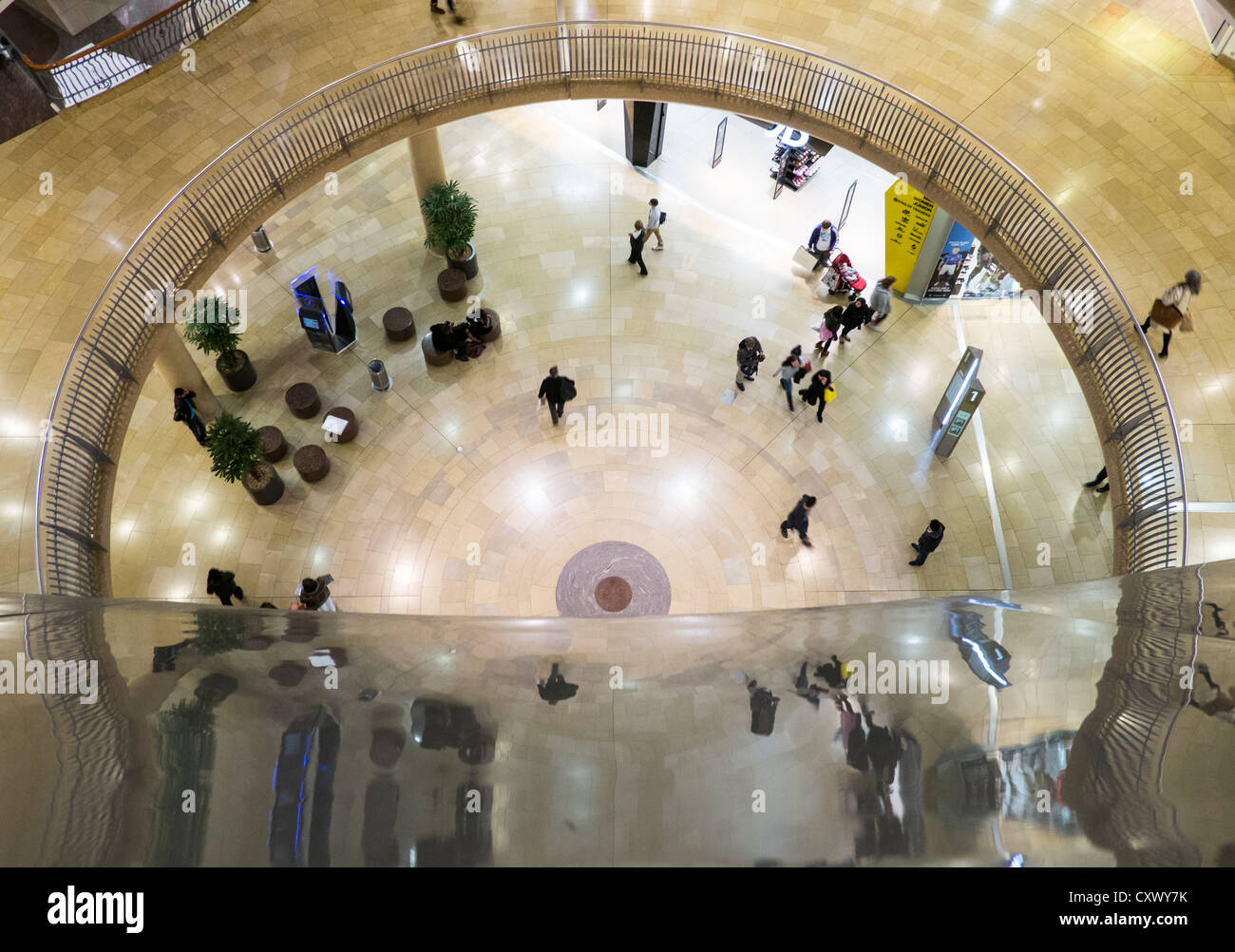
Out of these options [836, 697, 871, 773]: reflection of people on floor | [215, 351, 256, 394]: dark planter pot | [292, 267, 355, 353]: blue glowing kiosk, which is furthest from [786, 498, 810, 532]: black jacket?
[215, 351, 256, 394]: dark planter pot

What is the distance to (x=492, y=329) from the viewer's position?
1619cm

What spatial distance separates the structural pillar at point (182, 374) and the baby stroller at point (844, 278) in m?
13.0

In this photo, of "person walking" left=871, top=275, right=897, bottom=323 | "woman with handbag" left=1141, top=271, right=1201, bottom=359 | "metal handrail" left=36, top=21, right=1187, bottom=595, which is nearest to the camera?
"metal handrail" left=36, top=21, right=1187, bottom=595

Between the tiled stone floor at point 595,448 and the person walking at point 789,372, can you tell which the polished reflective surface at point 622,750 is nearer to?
the tiled stone floor at point 595,448

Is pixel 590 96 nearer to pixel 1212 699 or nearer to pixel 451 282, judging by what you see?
pixel 451 282

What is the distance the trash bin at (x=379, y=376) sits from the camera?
1523cm

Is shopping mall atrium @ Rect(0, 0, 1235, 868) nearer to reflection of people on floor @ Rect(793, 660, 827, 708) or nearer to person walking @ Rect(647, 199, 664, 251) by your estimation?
reflection of people on floor @ Rect(793, 660, 827, 708)

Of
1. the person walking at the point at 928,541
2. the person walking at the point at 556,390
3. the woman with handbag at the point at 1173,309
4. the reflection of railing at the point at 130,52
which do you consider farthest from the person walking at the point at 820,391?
the reflection of railing at the point at 130,52

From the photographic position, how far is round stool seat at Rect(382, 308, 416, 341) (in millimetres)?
16000

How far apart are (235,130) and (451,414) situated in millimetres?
6130

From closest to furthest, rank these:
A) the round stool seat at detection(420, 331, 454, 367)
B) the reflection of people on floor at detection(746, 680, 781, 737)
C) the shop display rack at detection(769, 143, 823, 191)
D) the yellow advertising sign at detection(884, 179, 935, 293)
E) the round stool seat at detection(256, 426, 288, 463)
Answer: the reflection of people on floor at detection(746, 680, 781, 737) → the round stool seat at detection(256, 426, 288, 463) → the yellow advertising sign at detection(884, 179, 935, 293) → the round stool seat at detection(420, 331, 454, 367) → the shop display rack at detection(769, 143, 823, 191)

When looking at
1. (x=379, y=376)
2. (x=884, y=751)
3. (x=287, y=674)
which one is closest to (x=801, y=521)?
(x=379, y=376)

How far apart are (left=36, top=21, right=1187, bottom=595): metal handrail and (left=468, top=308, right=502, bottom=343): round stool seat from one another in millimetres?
3865
